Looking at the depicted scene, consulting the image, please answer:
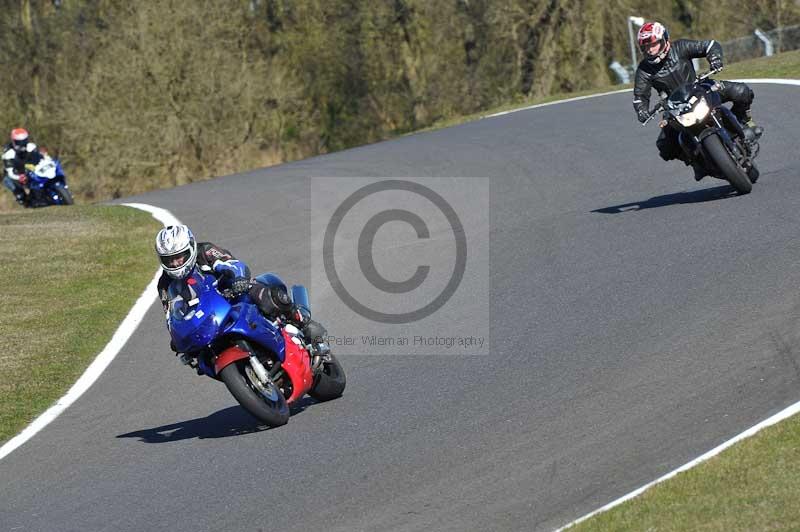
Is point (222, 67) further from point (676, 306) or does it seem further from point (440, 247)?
point (676, 306)

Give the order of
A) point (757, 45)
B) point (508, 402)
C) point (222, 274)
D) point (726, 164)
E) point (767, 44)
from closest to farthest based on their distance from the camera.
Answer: point (508, 402)
point (222, 274)
point (726, 164)
point (767, 44)
point (757, 45)

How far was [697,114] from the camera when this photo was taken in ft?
39.6

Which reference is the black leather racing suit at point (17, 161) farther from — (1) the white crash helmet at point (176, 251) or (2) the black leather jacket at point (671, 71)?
(1) the white crash helmet at point (176, 251)

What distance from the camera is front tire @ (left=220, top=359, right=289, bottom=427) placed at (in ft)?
25.2

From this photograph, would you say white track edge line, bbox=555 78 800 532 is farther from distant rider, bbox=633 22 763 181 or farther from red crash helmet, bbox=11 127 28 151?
red crash helmet, bbox=11 127 28 151

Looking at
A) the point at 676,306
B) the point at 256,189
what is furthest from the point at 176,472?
the point at 256,189

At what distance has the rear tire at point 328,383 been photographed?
8586 mm

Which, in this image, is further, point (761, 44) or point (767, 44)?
point (761, 44)

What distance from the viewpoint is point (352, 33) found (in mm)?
46781

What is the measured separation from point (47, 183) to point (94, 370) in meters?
13.1

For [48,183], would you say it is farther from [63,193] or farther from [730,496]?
[730,496]

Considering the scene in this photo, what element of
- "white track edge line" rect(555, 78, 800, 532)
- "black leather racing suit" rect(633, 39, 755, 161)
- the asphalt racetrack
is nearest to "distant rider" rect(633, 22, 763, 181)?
"black leather racing suit" rect(633, 39, 755, 161)

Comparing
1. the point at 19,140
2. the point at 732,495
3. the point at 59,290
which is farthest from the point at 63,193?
the point at 732,495

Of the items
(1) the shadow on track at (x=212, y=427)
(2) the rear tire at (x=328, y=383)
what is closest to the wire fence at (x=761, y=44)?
(2) the rear tire at (x=328, y=383)
